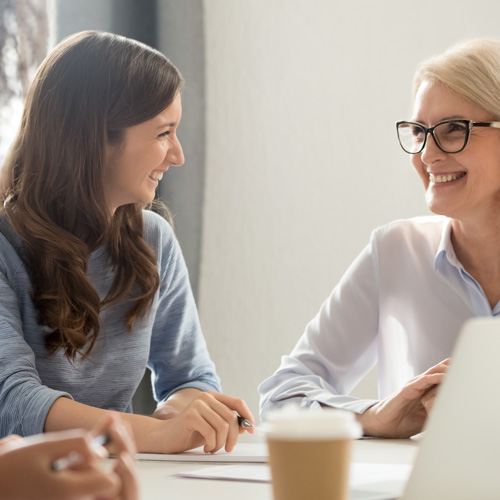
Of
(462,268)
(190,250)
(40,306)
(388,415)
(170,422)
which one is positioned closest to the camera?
(170,422)

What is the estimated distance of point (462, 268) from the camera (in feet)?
5.26

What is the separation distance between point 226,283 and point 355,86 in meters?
0.88

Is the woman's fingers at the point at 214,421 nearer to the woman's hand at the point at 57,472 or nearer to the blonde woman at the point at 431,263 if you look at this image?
the blonde woman at the point at 431,263

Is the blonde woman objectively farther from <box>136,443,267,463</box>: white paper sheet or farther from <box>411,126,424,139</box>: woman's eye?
<box>136,443,267,463</box>: white paper sheet

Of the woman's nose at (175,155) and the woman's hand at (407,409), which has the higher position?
the woman's nose at (175,155)

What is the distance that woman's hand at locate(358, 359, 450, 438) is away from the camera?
4.13ft

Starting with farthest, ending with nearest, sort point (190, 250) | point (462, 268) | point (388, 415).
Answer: point (190, 250)
point (462, 268)
point (388, 415)

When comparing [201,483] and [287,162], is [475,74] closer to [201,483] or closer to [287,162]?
[201,483]

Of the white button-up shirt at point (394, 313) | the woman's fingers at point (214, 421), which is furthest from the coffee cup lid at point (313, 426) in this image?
the white button-up shirt at point (394, 313)

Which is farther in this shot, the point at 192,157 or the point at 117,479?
the point at 192,157

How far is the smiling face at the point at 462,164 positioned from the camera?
1.59m

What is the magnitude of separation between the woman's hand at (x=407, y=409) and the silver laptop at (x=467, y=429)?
72 cm

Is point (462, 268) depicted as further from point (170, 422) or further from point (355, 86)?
point (355, 86)

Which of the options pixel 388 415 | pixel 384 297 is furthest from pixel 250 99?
pixel 388 415
